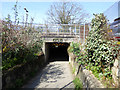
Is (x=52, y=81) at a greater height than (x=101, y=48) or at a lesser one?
lesser

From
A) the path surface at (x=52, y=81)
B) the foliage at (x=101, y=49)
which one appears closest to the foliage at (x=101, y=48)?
the foliage at (x=101, y=49)

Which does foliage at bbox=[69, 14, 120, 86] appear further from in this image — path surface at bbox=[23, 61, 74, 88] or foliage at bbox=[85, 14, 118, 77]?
path surface at bbox=[23, 61, 74, 88]

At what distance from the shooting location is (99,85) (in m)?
2.30

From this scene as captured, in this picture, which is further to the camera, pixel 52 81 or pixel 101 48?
pixel 52 81

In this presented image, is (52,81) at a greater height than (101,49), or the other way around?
(101,49)

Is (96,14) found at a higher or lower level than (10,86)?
higher

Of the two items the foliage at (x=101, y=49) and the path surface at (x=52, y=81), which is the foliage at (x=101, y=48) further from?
the path surface at (x=52, y=81)

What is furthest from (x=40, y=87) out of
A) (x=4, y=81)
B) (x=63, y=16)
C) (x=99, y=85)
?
(x=63, y=16)

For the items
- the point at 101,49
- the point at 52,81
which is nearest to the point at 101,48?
the point at 101,49

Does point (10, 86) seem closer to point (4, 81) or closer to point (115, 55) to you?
point (4, 81)

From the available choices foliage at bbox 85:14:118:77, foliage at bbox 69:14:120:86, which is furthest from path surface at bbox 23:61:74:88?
foliage at bbox 85:14:118:77

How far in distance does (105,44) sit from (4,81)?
3489mm

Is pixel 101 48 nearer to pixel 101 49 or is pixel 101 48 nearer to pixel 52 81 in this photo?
pixel 101 49

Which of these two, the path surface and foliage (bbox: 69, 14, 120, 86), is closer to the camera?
foliage (bbox: 69, 14, 120, 86)
